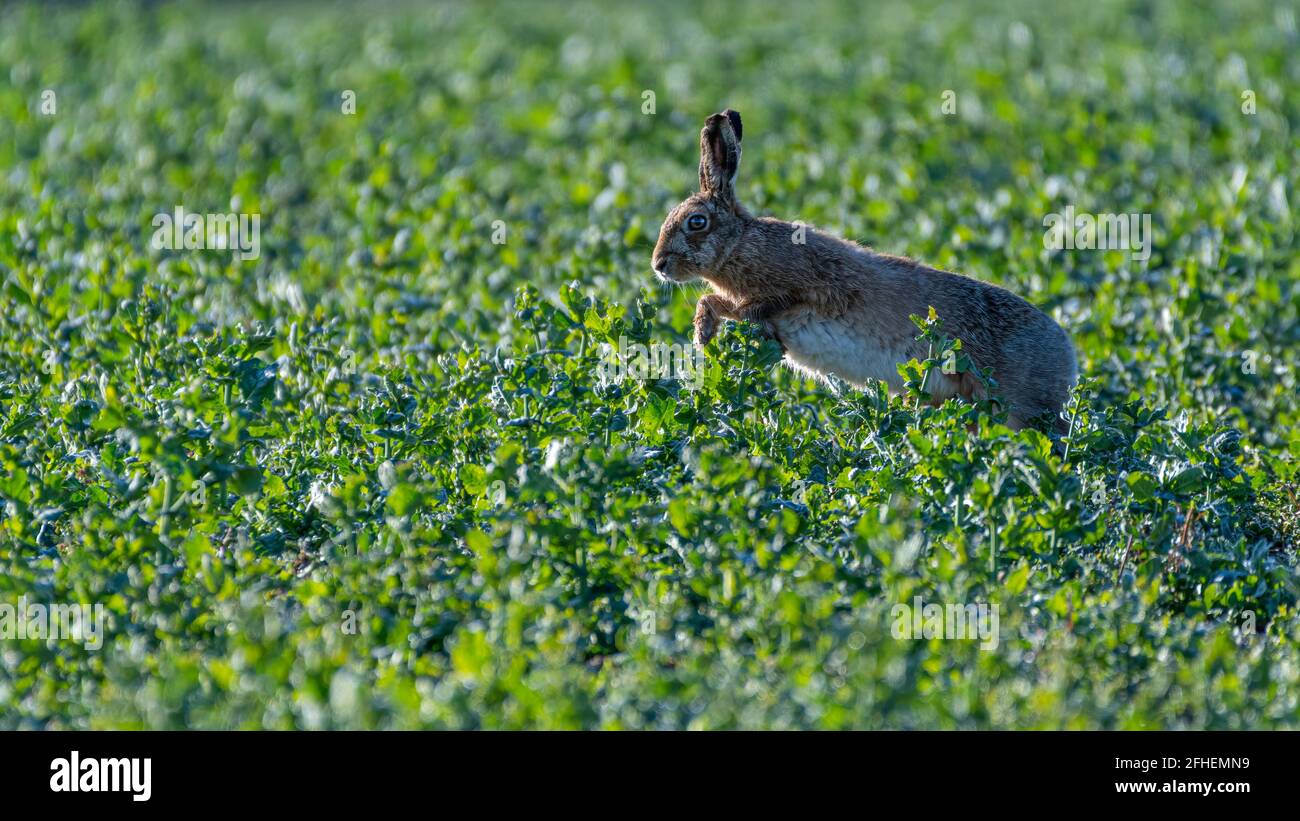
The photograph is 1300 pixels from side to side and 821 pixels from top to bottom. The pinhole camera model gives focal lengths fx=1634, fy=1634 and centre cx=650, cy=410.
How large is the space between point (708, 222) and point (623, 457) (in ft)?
6.31

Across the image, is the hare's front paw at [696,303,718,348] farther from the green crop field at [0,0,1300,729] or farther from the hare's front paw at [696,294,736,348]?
the green crop field at [0,0,1300,729]

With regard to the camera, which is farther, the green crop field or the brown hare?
the brown hare

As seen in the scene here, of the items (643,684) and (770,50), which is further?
(770,50)

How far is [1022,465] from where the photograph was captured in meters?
6.18

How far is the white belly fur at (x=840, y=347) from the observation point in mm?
7469

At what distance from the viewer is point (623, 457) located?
587 centimetres

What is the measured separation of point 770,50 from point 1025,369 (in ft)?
34.7

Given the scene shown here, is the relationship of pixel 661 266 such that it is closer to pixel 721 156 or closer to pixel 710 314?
pixel 710 314

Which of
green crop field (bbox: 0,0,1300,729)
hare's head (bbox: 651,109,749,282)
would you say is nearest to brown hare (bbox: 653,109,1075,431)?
hare's head (bbox: 651,109,749,282)

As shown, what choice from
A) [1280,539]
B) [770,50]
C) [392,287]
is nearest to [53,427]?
[392,287]

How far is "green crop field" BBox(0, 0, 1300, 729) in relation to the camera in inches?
197

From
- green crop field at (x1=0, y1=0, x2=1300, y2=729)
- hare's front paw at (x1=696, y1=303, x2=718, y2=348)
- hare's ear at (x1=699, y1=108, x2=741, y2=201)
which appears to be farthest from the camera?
hare's front paw at (x1=696, y1=303, x2=718, y2=348)

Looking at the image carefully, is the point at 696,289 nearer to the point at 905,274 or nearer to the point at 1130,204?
the point at 905,274

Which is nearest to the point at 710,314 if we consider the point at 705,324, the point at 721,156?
the point at 705,324
